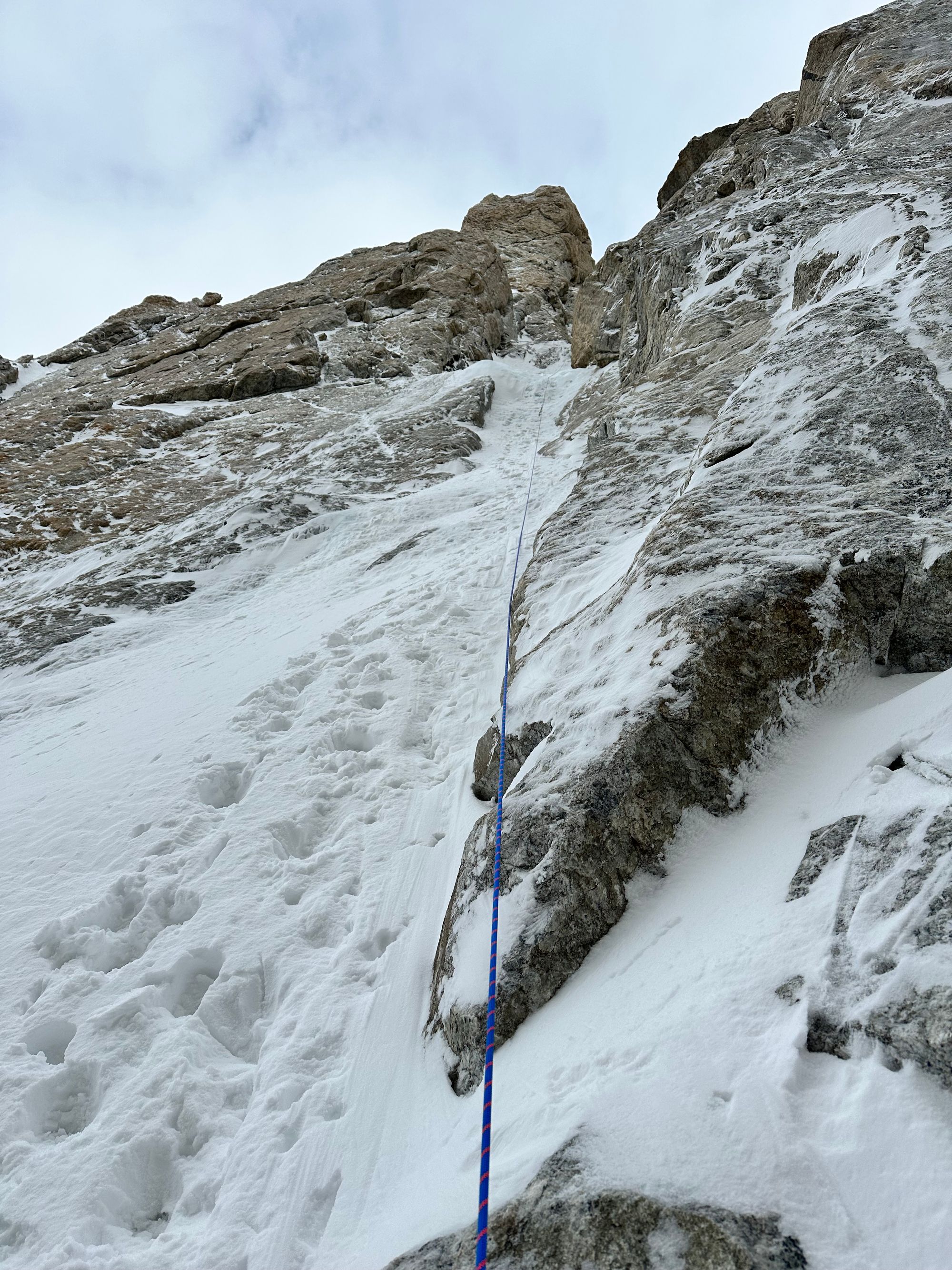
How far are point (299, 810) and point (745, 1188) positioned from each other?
→ 3710 mm

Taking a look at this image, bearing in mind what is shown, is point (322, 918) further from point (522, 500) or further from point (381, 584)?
point (522, 500)

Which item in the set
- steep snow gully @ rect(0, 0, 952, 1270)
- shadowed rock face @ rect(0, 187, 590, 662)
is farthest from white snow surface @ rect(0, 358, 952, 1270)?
shadowed rock face @ rect(0, 187, 590, 662)

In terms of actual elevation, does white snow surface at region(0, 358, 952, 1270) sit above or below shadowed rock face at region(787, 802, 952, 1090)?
below

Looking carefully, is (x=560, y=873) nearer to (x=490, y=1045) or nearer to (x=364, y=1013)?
(x=490, y=1045)

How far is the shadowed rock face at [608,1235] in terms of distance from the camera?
1.52m

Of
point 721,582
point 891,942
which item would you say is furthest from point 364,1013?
point 721,582

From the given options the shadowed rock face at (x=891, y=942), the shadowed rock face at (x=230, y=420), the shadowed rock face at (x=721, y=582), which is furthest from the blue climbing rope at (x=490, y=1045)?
the shadowed rock face at (x=230, y=420)

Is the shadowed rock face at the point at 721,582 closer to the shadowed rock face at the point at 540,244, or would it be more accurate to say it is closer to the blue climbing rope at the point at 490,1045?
the blue climbing rope at the point at 490,1045

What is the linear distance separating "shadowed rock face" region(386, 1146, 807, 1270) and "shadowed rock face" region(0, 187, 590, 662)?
9.45 m

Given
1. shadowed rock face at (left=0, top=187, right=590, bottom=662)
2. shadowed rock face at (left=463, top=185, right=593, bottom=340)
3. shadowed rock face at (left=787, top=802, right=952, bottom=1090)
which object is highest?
shadowed rock face at (left=463, top=185, right=593, bottom=340)

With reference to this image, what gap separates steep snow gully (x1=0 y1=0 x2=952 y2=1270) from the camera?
1.79 meters

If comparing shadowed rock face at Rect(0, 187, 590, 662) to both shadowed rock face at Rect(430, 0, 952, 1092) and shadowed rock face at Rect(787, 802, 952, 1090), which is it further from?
shadowed rock face at Rect(787, 802, 952, 1090)

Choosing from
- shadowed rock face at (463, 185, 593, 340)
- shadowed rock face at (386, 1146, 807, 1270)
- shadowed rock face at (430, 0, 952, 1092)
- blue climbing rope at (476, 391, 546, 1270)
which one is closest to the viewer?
shadowed rock face at (386, 1146, 807, 1270)

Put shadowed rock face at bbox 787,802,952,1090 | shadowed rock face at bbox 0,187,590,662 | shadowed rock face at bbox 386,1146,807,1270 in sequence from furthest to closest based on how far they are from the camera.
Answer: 1. shadowed rock face at bbox 0,187,590,662
2. shadowed rock face at bbox 787,802,952,1090
3. shadowed rock face at bbox 386,1146,807,1270
